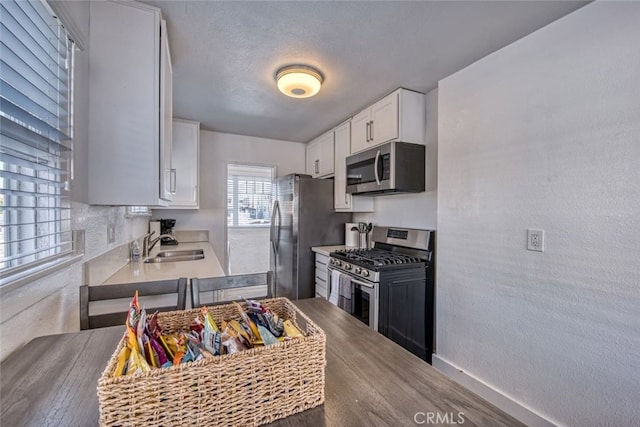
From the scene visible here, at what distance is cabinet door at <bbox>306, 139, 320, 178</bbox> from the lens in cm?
384

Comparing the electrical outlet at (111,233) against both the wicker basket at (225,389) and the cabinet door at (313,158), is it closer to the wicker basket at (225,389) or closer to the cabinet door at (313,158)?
the wicker basket at (225,389)

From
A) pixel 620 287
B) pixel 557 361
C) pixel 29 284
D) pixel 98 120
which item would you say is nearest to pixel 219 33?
pixel 98 120

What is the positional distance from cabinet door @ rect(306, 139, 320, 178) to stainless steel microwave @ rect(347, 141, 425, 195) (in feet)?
4.20

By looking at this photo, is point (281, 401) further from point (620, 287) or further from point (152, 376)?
point (620, 287)

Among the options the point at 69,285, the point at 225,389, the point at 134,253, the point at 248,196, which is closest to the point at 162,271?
the point at 134,253

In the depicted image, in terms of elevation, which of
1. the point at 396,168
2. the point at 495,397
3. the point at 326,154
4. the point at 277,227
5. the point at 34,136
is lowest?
the point at 495,397

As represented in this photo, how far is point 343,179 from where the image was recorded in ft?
10.5

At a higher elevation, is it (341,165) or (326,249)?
(341,165)

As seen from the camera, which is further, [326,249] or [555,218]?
[326,249]

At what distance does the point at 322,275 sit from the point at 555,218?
2128mm

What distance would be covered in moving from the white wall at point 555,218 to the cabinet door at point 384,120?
0.50 metres

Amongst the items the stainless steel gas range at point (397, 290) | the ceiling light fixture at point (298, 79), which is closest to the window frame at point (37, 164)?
the ceiling light fixture at point (298, 79)

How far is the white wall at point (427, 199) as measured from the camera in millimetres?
2383

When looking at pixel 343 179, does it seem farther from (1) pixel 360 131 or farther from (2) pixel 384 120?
(2) pixel 384 120
